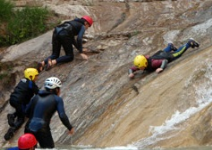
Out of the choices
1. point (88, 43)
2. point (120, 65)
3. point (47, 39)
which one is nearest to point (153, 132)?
point (120, 65)

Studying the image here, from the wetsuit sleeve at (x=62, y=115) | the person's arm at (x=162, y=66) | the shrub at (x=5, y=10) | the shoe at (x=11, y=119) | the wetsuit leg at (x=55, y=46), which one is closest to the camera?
the wetsuit sleeve at (x=62, y=115)

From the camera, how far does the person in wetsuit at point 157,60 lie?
10.8 m

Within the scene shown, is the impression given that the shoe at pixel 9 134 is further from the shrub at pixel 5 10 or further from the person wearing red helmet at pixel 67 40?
the shrub at pixel 5 10

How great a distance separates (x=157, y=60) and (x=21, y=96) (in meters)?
3.07

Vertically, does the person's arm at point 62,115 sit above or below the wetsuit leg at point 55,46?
above

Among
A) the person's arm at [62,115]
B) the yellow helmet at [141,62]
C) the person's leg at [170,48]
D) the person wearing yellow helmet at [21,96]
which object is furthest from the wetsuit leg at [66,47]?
the person's arm at [62,115]

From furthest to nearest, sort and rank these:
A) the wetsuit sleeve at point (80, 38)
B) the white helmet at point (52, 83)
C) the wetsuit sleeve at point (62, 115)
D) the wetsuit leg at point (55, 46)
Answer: the wetsuit leg at point (55, 46) → the wetsuit sleeve at point (80, 38) → the white helmet at point (52, 83) → the wetsuit sleeve at point (62, 115)

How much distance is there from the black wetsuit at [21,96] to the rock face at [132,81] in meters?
0.36

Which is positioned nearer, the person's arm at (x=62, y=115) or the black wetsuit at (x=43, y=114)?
the person's arm at (x=62, y=115)

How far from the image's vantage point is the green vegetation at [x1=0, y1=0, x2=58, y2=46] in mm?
15578

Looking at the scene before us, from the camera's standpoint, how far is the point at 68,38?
12969mm

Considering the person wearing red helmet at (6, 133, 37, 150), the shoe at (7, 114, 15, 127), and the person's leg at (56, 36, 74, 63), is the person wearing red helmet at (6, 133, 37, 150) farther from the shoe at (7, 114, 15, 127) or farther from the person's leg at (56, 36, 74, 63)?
the person's leg at (56, 36, 74, 63)

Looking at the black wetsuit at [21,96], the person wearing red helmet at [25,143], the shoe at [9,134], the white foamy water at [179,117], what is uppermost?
the person wearing red helmet at [25,143]

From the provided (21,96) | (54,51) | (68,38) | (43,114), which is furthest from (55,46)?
(43,114)
